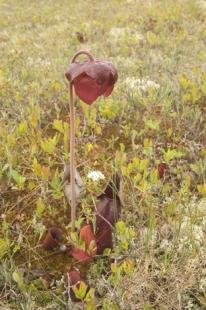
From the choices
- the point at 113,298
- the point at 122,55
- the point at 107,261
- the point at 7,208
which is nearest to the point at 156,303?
the point at 113,298

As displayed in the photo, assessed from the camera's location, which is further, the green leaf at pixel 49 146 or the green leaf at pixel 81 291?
the green leaf at pixel 49 146

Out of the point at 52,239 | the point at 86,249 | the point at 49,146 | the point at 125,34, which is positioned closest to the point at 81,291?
the point at 86,249

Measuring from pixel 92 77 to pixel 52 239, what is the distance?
1540 mm

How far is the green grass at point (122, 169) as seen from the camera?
390 centimetres

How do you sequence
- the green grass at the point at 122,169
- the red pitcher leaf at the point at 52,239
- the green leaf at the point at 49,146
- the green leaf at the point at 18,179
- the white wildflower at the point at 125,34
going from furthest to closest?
Answer: the white wildflower at the point at 125,34 < the green leaf at the point at 49,146 < the green leaf at the point at 18,179 < the red pitcher leaf at the point at 52,239 < the green grass at the point at 122,169

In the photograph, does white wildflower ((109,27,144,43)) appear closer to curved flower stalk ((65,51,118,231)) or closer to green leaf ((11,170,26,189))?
green leaf ((11,170,26,189))

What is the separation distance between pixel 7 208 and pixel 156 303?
1.73 metres

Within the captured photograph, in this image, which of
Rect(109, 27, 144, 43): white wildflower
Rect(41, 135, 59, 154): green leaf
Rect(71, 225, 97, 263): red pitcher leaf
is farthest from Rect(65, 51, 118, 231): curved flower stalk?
Rect(109, 27, 144, 43): white wildflower

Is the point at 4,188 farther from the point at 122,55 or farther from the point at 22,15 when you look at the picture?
the point at 22,15

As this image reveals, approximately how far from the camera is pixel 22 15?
50.6 ft

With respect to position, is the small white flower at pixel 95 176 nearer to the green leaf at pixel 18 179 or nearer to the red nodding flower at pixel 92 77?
the green leaf at pixel 18 179

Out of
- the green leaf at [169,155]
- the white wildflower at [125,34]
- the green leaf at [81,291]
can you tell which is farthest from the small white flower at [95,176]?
the white wildflower at [125,34]

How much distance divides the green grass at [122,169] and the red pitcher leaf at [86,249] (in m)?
0.10

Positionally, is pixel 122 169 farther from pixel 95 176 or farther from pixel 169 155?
pixel 169 155
